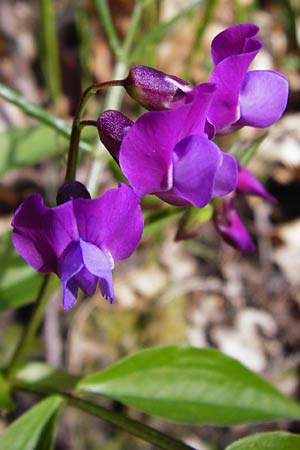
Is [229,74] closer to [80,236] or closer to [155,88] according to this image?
[155,88]

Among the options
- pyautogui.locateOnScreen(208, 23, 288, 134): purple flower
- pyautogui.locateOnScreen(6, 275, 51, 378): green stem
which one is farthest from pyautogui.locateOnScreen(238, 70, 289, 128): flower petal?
pyautogui.locateOnScreen(6, 275, 51, 378): green stem

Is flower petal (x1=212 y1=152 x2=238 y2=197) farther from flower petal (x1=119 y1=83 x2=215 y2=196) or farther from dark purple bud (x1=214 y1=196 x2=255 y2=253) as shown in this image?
dark purple bud (x1=214 y1=196 x2=255 y2=253)

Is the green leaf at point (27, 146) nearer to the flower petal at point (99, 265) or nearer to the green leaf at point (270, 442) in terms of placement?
the flower petal at point (99, 265)

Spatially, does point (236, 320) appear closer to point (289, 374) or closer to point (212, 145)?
point (289, 374)

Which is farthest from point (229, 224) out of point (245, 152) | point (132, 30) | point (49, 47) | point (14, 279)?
point (49, 47)

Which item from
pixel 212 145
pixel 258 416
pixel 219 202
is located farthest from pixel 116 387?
pixel 212 145

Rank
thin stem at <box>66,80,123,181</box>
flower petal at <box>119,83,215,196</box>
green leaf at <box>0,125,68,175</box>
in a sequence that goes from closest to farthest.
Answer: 1. flower petal at <box>119,83,215,196</box>
2. thin stem at <box>66,80,123,181</box>
3. green leaf at <box>0,125,68,175</box>
